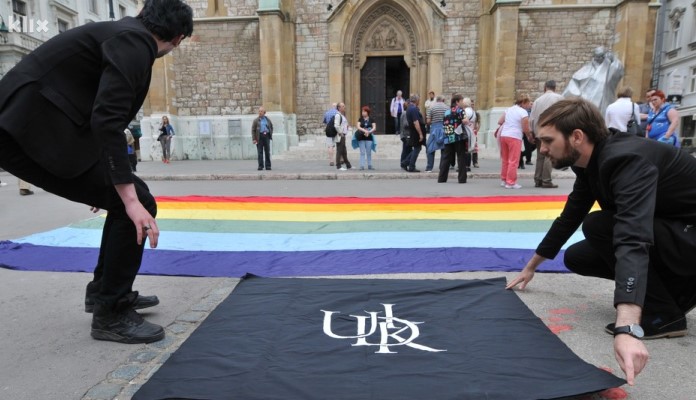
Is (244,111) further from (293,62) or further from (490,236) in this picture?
(490,236)

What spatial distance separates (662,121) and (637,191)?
25.2ft

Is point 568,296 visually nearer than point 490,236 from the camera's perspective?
Yes

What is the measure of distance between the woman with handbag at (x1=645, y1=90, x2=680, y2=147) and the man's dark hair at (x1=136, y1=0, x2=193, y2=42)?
8.31m

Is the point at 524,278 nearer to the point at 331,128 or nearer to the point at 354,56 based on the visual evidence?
the point at 331,128

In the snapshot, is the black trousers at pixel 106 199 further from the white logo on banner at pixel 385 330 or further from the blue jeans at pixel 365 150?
the blue jeans at pixel 365 150

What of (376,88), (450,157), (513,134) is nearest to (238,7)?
(376,88)

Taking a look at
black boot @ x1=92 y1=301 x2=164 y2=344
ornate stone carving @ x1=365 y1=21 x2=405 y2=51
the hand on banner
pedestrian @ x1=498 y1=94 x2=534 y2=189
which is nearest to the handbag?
pedestrian @ x1=498 y1=94 x2=534 y2=189

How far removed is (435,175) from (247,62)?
10505 millimetres

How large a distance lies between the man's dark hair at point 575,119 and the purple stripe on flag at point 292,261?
1647mm

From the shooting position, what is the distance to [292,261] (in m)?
3.80

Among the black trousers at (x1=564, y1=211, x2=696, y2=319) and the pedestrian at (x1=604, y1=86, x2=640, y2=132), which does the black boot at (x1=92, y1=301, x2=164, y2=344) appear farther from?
the pedestrian at (x1=604, y1=86, x2=640, y2=132)

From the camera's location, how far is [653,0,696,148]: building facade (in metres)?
27.3

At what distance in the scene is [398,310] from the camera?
256 cm

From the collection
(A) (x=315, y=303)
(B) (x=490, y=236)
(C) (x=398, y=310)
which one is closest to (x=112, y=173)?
(A) (x=315, y=303)
